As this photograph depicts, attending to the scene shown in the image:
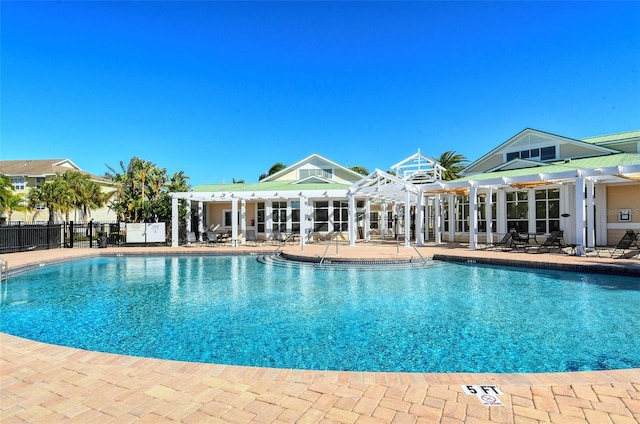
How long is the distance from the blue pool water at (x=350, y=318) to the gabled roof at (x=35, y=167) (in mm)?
31010

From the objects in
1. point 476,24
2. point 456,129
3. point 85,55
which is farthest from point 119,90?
point 456,129

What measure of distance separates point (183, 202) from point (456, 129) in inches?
833

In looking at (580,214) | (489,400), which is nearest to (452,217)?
(580,214)

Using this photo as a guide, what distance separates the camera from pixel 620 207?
Result: 679 inches

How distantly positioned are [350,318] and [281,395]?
12.8 ft

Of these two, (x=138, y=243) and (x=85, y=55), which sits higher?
(x=85, y=55)

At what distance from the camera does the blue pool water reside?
4961mm

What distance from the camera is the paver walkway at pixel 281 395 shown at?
2.71 m

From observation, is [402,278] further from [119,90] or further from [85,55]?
[119,90]

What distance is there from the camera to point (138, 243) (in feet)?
70.1

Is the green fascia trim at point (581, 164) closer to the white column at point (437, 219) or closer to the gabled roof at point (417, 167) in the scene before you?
the white column at point (437, 219)

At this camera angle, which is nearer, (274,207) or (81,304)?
(81,304)

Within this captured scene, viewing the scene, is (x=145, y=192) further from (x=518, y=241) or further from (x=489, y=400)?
(x=489, y=400)

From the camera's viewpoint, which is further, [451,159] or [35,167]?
[35,167]
